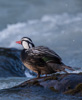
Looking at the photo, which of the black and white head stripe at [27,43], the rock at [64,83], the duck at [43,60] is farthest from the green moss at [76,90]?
the black and white head stripe at [27,43]

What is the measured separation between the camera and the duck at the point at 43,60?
6.84 m

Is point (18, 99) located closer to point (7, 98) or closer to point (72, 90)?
point (7, 98)

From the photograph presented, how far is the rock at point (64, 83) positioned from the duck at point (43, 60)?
57cm

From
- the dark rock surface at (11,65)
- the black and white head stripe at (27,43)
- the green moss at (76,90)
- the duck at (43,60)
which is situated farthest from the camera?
the dark rock surface at (11,65)

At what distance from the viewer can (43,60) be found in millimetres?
7059

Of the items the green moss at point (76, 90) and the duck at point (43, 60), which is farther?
the duck at point (43, 60)

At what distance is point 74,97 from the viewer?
5262mm

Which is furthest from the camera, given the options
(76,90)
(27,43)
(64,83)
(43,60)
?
(27,43)

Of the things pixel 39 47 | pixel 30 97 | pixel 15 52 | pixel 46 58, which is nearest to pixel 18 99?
pixel 30 97

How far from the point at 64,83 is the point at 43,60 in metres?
1.48

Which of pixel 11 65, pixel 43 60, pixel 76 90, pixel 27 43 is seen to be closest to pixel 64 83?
pixel 76 90

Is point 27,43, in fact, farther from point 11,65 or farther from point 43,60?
point 11,65

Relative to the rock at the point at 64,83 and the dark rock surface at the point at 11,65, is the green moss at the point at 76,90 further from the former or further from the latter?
the dark rock surface at the point at 11,65

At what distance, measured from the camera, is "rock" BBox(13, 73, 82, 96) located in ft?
18.0
